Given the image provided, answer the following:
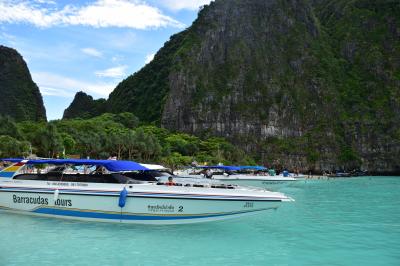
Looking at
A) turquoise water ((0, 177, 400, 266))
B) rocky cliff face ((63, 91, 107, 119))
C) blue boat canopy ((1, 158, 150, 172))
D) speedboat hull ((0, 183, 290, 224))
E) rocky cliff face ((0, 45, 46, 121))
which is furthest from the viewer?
rocky cliff face ((63, 91, 107, 119))

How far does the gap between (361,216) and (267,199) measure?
10026 mm

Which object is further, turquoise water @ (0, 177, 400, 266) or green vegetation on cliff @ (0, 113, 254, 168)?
green vegetation on cliff @ (0, 113, 254, 168)

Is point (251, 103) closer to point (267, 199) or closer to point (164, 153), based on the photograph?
point (164, 153)

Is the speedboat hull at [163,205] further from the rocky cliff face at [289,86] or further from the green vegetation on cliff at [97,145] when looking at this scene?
the rocky cliff face at [289,86]

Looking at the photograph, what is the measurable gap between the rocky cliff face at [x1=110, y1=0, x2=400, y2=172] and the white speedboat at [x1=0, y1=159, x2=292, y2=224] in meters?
125

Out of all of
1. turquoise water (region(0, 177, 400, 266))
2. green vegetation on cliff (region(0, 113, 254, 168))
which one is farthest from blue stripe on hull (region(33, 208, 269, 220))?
green vegetation on cliff (region(0, 113, 254, 168))

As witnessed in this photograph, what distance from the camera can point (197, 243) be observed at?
1405cm

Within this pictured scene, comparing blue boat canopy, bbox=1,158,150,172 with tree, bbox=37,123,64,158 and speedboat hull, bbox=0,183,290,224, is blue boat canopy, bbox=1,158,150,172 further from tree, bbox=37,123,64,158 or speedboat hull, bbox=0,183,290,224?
tree, bbox=37,123,64,158

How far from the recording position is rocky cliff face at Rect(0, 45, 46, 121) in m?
149

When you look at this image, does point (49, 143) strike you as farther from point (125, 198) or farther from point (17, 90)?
point (17, 90)

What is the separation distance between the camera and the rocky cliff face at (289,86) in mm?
145000

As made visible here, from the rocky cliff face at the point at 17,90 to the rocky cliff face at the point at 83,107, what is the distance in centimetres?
1987

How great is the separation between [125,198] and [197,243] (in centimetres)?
336

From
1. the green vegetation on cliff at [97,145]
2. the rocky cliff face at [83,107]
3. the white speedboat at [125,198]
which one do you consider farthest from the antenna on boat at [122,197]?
the rocky cliff face at [83,107]
